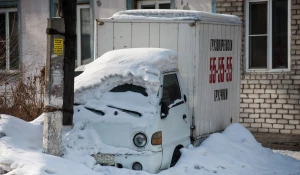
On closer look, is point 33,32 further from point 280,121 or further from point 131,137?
point 131,137

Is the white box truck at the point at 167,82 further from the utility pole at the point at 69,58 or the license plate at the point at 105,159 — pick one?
the utility pole at the point at 69,58

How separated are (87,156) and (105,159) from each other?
25cm

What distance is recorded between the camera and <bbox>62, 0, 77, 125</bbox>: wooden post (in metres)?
9.88

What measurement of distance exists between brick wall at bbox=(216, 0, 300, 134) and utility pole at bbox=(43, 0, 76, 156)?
723 cm

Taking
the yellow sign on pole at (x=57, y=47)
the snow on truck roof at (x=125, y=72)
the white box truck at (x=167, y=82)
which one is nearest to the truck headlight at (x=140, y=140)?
the white box truck at (x=167, y=82)

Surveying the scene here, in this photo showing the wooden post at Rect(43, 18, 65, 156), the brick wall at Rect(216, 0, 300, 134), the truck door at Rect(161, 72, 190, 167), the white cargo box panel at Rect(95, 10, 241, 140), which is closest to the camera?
the wooden post at Rect(43, 18, 65, 156)

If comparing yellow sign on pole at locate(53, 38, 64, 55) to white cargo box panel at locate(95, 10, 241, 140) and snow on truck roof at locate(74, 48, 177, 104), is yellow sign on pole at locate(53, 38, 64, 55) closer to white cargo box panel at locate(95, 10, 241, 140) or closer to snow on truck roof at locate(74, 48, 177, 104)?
snow on truck roof at locate(74, 48, 177, 104)

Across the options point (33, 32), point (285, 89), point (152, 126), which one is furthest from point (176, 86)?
point (33, 32)

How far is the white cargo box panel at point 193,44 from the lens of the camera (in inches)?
436

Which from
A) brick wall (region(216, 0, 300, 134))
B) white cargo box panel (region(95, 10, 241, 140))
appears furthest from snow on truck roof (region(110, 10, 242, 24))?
brick wall (region(216, 0, 300, 134))

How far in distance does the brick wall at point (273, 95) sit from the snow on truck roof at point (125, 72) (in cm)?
597

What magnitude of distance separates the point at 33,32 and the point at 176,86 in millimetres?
10272

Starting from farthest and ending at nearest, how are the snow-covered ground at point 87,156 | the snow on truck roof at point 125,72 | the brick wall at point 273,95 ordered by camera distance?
the brick wall at point 273,95 < the snow on truck roof at point 125,72 < the snow-covered ground at point 87,156

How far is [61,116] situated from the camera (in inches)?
379
